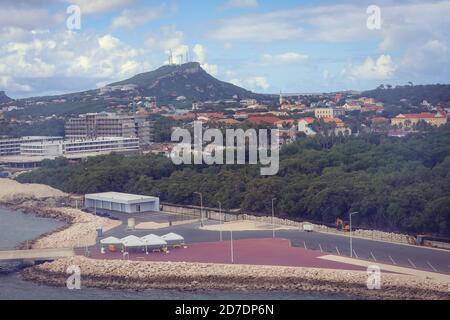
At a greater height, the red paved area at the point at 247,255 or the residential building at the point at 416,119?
the residential building at the point at 416,119

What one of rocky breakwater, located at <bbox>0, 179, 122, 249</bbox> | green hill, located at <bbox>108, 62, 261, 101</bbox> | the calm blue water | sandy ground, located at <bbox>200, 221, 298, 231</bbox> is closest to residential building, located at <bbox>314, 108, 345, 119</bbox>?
rocky breakwater, located at <bbox>0, 179, 122, 249</bbox>

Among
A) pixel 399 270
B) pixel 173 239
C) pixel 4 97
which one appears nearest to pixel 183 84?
pixel 4 97

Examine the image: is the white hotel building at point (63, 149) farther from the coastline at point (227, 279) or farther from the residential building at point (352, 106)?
the coastline at point (227, 279)

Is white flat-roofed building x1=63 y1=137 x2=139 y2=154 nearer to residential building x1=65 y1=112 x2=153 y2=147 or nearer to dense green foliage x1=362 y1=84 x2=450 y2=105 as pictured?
residential building x1=65 y1=112 x2=153 y2=147

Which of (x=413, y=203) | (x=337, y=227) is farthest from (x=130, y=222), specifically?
(x=413, y=203)

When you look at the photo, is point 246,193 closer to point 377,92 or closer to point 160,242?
point 160,242

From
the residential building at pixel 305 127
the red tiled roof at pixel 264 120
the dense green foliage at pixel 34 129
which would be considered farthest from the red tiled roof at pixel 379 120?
the dense green foliage at pixel 34 129
